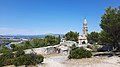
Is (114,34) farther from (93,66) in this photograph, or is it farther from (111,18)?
(93,66)

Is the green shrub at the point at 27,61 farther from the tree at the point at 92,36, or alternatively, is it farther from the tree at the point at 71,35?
the tree at the point at 92,36

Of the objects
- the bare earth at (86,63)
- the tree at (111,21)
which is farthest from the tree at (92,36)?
the bare earth at (86,63)

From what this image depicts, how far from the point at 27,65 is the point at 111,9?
15.1 meters

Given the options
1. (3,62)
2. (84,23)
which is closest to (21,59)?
(3,62)

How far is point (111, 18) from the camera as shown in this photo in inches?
1037

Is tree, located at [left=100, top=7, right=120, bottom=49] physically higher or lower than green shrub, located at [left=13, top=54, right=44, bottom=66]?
higher

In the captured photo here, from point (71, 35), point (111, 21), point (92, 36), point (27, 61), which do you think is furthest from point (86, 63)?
point (92, 36)

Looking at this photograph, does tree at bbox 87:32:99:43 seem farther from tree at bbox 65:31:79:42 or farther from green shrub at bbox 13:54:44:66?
green shrub at bbox 13:54:44:66

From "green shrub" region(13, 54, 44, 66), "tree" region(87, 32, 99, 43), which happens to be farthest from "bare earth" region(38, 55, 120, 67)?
"tree" region(87, 32, 99, 43)

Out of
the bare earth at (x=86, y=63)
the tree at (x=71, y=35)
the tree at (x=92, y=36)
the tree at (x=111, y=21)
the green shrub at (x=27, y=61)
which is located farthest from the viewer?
the tree at (x=92, y=36)

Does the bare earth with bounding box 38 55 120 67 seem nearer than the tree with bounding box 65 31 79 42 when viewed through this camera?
Yes

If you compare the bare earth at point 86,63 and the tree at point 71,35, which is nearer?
the bare earth at point 86,63

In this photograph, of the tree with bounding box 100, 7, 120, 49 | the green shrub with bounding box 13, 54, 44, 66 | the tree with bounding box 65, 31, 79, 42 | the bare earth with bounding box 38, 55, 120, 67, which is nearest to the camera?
the bare earth with bounding box 38, 55, 120, 67

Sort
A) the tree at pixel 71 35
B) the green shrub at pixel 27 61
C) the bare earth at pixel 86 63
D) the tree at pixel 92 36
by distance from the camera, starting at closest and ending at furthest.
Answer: the bare earth at pixel 86 63 → the green shrub at pixel 27 61 → the tree at pixel 71 35 → the tree at pixel 92 36
